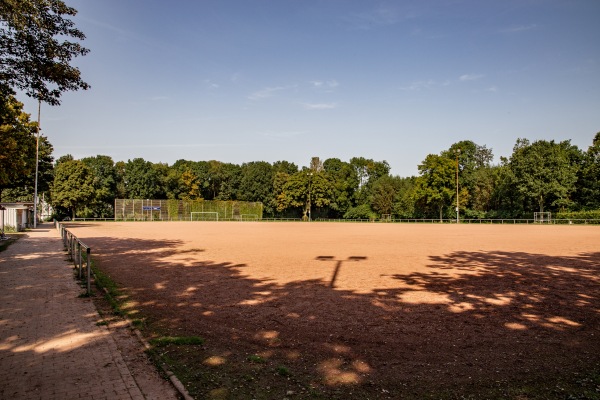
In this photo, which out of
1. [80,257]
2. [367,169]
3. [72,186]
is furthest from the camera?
[367,169]

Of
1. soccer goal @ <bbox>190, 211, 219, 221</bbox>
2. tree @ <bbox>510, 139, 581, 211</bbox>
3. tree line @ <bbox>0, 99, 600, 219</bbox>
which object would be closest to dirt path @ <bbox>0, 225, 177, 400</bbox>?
tree line @ <bbox>0, 99, 600, 219</bbox>

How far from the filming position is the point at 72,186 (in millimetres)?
72562

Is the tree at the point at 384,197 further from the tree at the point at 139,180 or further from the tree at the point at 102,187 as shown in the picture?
the tree at the point at 102,187

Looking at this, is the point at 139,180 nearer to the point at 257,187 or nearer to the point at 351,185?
the point at 257,187

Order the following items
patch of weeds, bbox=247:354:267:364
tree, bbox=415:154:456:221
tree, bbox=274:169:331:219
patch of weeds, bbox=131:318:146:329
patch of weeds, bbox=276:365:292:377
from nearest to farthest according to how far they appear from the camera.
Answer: patch of weeds, bbox=276:365:292:377, patch of weeds, bbox=247:354:267:364, patch of weeds, bbox=131:318:146:329, tree, bbox=415:154:456:221, tree, bbox=274:169:331:219

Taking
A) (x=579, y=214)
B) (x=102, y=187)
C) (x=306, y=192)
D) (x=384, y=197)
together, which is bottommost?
(x=579, y=214)

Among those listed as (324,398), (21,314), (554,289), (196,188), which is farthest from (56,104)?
(196,188)

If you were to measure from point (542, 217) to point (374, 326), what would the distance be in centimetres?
6655

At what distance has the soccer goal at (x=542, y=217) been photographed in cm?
6194

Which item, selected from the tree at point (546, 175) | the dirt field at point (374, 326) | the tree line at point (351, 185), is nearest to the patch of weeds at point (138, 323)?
the dirt field at point (374, 326)

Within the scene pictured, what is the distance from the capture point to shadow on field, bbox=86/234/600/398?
5.57 m

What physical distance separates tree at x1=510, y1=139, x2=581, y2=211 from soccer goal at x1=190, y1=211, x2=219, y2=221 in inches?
2432

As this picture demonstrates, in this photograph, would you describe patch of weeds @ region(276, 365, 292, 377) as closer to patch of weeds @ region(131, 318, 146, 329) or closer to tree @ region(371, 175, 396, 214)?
patch of weeds @ region(131, 318, 146, 329)

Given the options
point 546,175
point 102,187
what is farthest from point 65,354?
point 102,187
